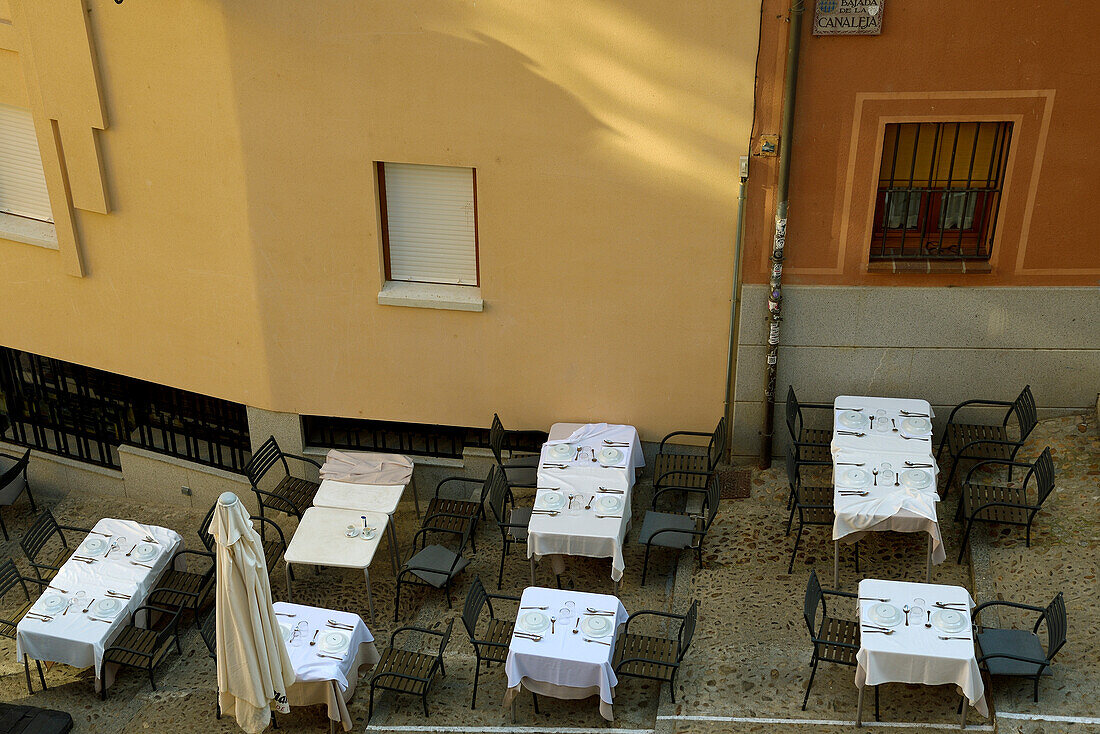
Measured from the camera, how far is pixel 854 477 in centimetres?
1023

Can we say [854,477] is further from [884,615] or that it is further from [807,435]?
[884,615]

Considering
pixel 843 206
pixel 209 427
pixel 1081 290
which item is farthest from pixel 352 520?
pixel 1081 290

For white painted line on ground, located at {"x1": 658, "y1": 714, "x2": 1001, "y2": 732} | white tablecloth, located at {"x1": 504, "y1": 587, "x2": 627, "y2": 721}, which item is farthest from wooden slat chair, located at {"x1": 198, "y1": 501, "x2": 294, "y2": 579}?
white painted line on ground, located at {"x1": 658, "y1": 714, "x2": 1001, "y2": 732}

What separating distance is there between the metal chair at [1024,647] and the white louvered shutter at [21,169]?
11210 mm

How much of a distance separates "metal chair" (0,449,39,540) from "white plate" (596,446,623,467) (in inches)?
310

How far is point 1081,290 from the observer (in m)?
10.8

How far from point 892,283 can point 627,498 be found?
3.54m

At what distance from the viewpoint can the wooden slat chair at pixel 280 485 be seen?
1211 cm

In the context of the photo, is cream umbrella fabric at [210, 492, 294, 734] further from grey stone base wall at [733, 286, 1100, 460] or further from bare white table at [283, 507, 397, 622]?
grey stone base wall at [733, 286, 1100, 460]

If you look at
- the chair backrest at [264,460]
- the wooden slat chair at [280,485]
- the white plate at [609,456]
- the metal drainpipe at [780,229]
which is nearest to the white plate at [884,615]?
the metal drainpipe at [780,229]

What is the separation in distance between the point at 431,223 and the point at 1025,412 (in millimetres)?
6587

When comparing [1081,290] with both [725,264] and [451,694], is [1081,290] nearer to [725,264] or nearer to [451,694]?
[725,264]

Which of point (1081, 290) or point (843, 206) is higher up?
point (843, 206)

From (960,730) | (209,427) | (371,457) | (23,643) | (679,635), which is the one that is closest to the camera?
(960,730)
